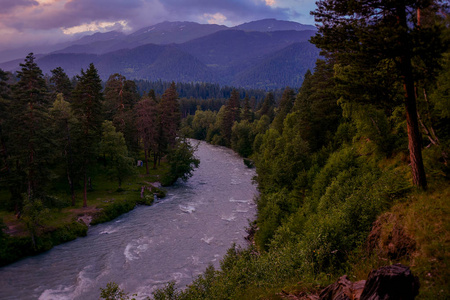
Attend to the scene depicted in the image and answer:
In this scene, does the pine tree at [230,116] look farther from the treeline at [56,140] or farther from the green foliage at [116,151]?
the green foliage at [116,151]

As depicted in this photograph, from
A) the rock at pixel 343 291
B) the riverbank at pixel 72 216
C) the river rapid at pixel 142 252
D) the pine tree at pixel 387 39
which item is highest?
the pine tree at pixel 387 39

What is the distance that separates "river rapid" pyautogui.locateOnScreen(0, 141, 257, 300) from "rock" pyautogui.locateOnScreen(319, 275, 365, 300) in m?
16.4

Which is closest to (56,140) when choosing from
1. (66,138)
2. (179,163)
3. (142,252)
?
(66,138)

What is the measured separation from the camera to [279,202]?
30672mm

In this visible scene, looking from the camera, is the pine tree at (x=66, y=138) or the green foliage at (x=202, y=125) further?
the green foliage at (x=202, y=125)

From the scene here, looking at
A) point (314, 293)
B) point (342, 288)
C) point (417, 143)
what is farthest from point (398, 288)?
point (417, 143)

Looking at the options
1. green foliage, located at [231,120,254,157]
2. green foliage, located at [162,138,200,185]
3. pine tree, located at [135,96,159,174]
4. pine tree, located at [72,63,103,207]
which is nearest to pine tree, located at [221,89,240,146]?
green foliage, located at [231,120,254,157]

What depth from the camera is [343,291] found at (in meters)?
9.77

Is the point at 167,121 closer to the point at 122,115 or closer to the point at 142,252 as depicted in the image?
the point at 122,115

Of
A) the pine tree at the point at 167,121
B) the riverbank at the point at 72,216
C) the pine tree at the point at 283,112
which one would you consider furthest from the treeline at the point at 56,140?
the pine tree at the point at 283,112

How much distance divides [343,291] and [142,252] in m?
24.2

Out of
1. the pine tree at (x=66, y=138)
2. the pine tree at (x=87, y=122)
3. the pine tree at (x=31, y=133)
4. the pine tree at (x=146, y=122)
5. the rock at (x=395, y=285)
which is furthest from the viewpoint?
the pine tree at (x=146, y=122)

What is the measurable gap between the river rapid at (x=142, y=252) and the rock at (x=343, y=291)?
16434 millimetres

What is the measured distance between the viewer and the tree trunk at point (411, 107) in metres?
11.6
